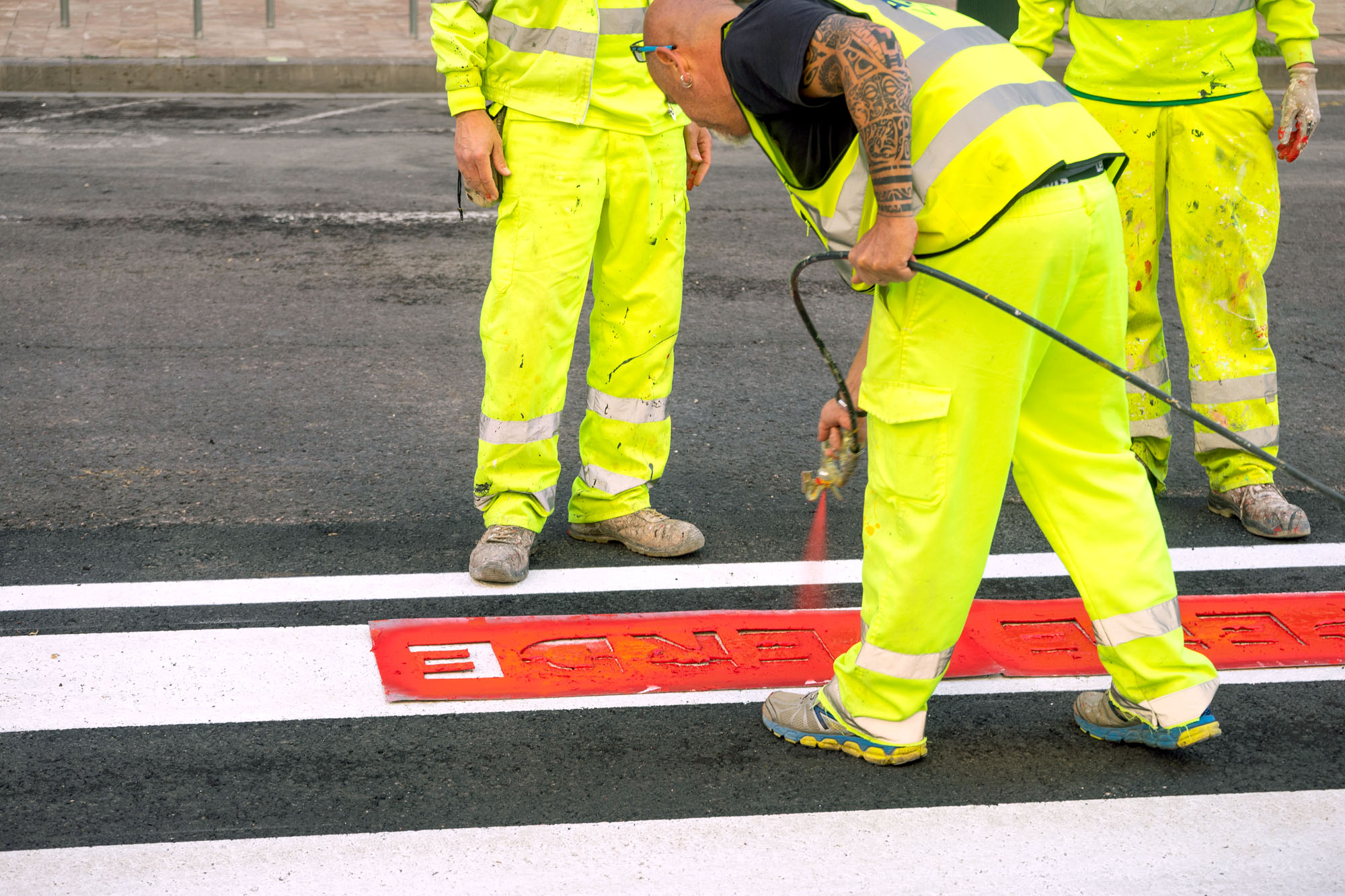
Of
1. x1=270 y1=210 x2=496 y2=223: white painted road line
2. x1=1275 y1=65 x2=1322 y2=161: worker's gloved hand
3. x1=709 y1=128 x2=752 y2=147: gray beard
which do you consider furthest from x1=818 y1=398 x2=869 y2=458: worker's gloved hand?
x1=270 y1=210 x2=496 y2=223: white painted road line

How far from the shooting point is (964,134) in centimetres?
255

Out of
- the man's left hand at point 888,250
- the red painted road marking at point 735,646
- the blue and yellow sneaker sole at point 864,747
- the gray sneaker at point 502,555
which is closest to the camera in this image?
the man's left hand at point 888,250

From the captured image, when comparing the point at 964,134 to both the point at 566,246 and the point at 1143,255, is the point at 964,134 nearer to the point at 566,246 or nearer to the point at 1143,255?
the point at 566,246

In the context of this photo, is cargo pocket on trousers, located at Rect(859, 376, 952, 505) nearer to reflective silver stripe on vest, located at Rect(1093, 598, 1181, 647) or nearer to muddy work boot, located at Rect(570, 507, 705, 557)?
reflective silver stripe on vest, located at Rect(1093, 598, 1181, 647)

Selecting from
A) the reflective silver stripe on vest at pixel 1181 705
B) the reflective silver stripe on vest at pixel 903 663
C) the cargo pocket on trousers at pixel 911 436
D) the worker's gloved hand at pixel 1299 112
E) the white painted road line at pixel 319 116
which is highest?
the worker's gloved hand at pixel 1299 112

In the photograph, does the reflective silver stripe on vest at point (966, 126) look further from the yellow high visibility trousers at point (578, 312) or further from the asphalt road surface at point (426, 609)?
the yellow high visibility trousers at point (578, 312)

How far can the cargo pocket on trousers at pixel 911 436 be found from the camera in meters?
2.67

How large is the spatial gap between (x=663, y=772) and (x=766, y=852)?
1.12ft

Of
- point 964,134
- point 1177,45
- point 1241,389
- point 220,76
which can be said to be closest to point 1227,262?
point 1241,389

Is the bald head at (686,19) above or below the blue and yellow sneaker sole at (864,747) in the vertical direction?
above

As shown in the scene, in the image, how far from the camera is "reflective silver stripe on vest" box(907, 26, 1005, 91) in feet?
8.43

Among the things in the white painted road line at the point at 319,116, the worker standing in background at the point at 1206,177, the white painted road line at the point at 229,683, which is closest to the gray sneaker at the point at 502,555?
the white painted road line at the point at 229,683

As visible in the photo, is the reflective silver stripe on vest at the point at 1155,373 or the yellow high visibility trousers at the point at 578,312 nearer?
the yellow high visibility trousers at the point at 578,312

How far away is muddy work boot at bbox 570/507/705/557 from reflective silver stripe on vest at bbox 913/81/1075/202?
1602mm
